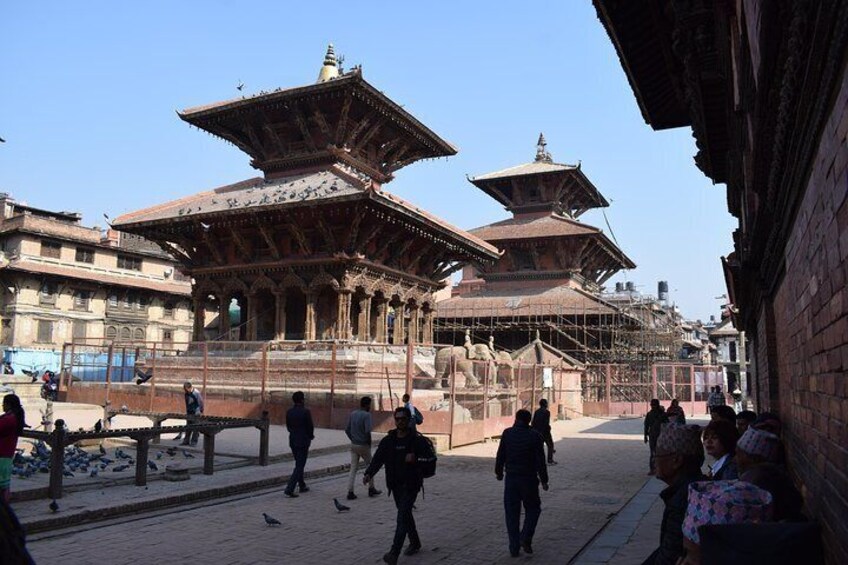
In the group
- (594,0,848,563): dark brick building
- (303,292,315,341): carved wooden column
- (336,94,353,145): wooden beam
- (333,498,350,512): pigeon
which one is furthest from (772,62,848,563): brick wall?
(336,94,353,145): wooden beam

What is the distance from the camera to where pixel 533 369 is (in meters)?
24.2

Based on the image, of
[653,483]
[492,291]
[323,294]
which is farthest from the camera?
[492,291]

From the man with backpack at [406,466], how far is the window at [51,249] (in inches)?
1819

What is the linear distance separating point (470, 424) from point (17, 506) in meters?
12.0

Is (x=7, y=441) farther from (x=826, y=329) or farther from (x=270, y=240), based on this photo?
(x=270, y=240)

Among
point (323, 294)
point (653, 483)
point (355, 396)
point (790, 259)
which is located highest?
point (323, 294)

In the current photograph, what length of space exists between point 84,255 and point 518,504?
48646mm

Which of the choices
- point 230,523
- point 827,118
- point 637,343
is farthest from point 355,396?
point 637,343

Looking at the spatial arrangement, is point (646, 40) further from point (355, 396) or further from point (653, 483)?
point (355, 396)

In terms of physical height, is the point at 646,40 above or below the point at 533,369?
above

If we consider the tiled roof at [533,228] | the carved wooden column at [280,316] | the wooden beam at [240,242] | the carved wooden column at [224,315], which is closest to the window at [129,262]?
the tiled roof at [533,228]

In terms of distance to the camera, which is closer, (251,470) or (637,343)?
(251,470)

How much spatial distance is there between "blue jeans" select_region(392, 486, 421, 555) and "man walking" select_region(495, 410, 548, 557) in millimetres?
1048

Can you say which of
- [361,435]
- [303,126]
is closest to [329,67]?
[303,126]
